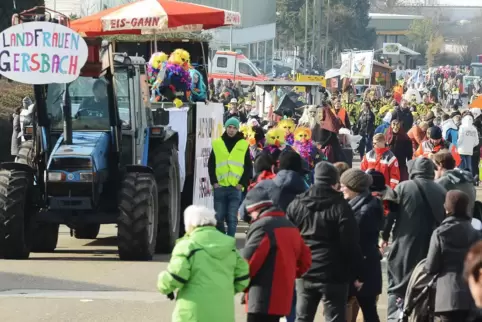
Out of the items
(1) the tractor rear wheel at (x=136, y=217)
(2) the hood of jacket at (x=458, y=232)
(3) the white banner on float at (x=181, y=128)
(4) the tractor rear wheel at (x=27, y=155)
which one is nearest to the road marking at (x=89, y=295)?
(1) the tractor rear wheel at (x=136, y=217)

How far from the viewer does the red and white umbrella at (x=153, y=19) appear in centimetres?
1961

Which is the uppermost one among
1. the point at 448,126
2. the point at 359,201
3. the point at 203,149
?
the point at 359,201

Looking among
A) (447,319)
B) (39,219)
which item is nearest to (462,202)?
(447,319)

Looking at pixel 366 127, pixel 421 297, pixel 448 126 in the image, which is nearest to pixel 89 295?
pixel 421 297

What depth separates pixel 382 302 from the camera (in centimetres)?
1302

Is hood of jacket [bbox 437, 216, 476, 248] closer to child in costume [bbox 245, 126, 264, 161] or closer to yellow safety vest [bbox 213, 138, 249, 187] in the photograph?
yellow safety vest [bbox 213, 138, 249, 187]

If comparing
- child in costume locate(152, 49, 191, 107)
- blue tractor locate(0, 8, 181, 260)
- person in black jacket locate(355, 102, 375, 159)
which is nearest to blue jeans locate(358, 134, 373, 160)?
person in black jacket locate(355, 102, 375, 159)

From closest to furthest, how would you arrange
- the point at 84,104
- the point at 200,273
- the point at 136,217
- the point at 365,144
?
the point at 200,273 → the point at 136,217 → the point at 84,104 → the point at 365,144

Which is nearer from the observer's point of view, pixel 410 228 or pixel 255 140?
pixel 410 228

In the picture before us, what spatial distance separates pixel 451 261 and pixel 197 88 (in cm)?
955

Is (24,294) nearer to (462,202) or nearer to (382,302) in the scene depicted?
(382,302)

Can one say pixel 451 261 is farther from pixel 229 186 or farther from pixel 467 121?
pixel 467 121

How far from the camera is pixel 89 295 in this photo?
41.9 ft

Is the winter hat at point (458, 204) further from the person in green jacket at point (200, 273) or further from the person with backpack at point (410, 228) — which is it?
the person in green jacket at point (200, 273)
